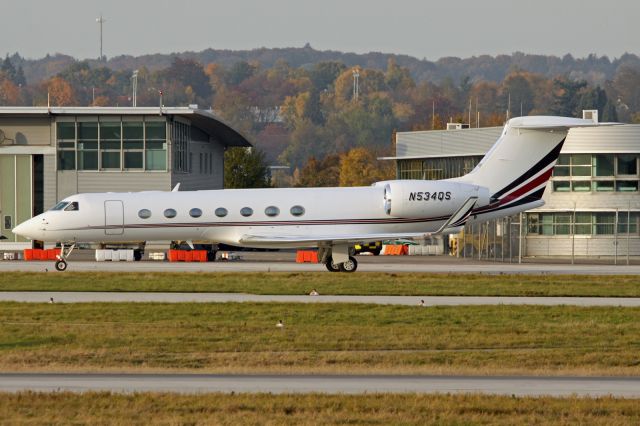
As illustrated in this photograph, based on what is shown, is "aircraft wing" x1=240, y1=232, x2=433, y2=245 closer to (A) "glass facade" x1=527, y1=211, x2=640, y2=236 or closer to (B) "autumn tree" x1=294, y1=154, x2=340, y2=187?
(A) "glass facade" x1=527, y1=211, x2=640, y2=236

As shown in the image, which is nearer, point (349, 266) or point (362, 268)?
point (349, 266)

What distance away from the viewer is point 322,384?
17.4 metres

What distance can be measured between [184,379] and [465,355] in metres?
5.40

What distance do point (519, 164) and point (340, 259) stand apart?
23.3 feet

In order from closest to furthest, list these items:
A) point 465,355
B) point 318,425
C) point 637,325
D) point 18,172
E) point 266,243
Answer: point 318,425, point 465,355, point 637,325, point 266,243, point 18,172

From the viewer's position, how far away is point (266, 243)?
40969 millimetres

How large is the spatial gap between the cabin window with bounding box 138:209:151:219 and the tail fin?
11605 mm

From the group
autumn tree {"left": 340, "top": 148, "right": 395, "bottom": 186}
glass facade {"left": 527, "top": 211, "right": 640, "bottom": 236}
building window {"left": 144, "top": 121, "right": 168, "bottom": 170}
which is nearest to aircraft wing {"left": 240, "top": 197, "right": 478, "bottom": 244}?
glass facade {"left": 527, "top": 211, "right": 640, "bottom": 236}

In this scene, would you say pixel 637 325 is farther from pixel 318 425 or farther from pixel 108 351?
pixel 318 425

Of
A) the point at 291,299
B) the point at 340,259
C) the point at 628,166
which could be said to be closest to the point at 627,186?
the point at 628,166

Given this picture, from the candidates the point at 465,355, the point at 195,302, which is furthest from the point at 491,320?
the point at 195,302

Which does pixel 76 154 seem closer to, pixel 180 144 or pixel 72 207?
pixel 180 144

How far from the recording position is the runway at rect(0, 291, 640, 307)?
3062 centimetres

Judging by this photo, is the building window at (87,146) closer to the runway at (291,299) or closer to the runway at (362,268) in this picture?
the runway at (362,268)
